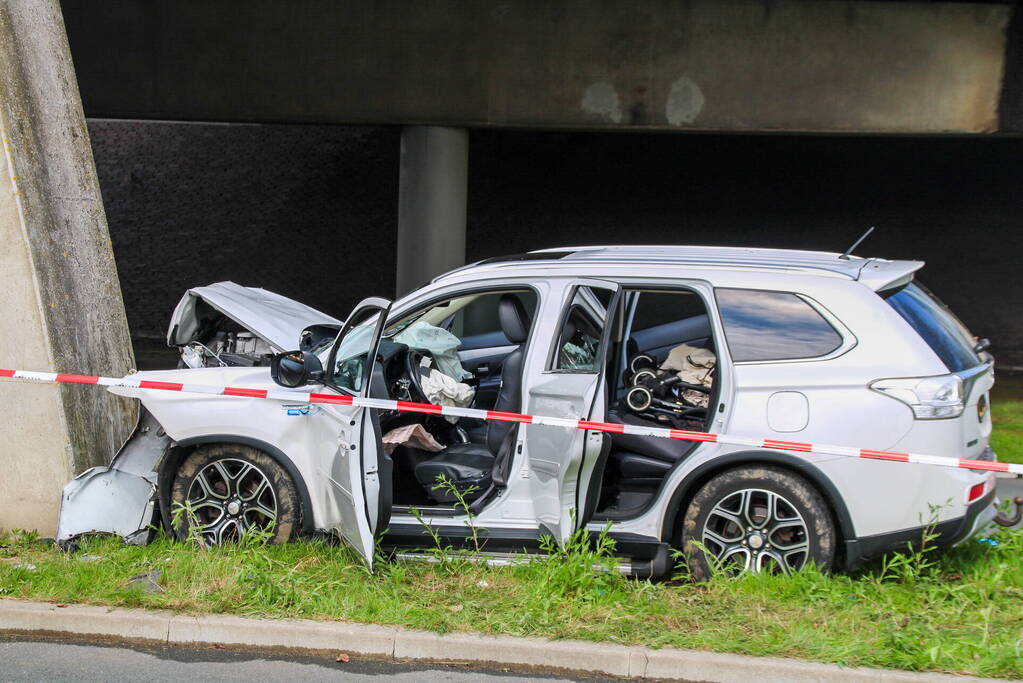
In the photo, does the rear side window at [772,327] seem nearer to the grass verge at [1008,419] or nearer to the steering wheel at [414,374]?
the steering wheel at [414,374]

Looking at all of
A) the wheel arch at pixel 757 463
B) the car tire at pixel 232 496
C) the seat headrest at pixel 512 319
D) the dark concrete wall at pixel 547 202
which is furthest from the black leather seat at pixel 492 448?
the dark concrete wall at pixel 547 202

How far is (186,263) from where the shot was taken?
61.7 ft

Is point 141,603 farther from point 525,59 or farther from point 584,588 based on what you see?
point 525,59

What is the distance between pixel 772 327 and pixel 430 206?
8.52 meters

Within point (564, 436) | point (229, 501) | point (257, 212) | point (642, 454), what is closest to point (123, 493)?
point (229, 501)

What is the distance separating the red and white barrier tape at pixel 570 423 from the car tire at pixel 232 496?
33 cm

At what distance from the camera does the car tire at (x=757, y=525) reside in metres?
4.89

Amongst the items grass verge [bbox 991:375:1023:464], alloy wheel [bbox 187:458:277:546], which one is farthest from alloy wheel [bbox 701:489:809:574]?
grass verge [bbox 991:375:1023:464]

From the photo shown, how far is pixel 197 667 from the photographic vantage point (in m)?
4.46

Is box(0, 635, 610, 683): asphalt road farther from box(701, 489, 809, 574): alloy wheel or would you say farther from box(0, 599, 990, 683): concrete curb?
box(701, 489, 809, 574): alloy wheel

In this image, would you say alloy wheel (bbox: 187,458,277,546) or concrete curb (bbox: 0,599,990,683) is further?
alloy wheel (bbox: 187,458,277,546)

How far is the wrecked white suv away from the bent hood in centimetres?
138

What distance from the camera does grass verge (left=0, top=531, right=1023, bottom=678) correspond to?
174 inches

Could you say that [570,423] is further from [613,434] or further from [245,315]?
[245,315]
